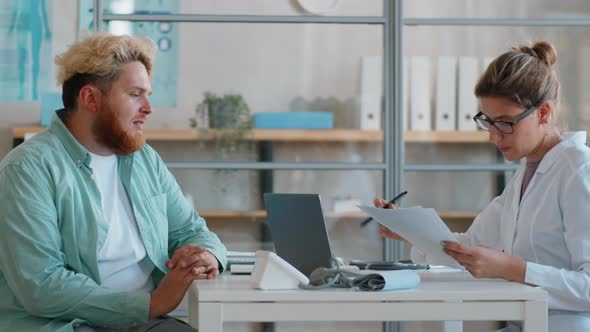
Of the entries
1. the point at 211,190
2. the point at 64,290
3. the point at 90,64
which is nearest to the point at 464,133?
the point at 211,190

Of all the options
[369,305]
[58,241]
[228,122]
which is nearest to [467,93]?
[228,122]

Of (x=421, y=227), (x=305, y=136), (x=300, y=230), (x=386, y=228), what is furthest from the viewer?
(x=305, y=136)

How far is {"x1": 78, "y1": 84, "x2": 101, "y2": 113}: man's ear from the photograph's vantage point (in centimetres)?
253

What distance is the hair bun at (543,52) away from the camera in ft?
8.09

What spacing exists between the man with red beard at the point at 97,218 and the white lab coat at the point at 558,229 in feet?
2.48

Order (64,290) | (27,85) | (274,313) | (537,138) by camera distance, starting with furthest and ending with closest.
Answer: (27,85), (537,138), (64,290), (274,313)

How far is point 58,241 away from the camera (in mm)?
2281

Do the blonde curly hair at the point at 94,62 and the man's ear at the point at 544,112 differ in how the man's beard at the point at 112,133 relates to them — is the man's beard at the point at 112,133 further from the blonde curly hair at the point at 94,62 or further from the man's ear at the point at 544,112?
the man's ear at the point at 544,112

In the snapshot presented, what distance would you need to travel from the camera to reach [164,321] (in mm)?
2449

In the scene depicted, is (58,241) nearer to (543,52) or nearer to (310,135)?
(543,52)

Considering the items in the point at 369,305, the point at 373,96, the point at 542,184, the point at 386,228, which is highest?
the point at 373,96

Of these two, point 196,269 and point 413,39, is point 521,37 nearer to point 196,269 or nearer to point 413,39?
point 413,39

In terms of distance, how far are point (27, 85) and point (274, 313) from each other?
2.73 meters

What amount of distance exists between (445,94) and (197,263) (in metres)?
2.37
